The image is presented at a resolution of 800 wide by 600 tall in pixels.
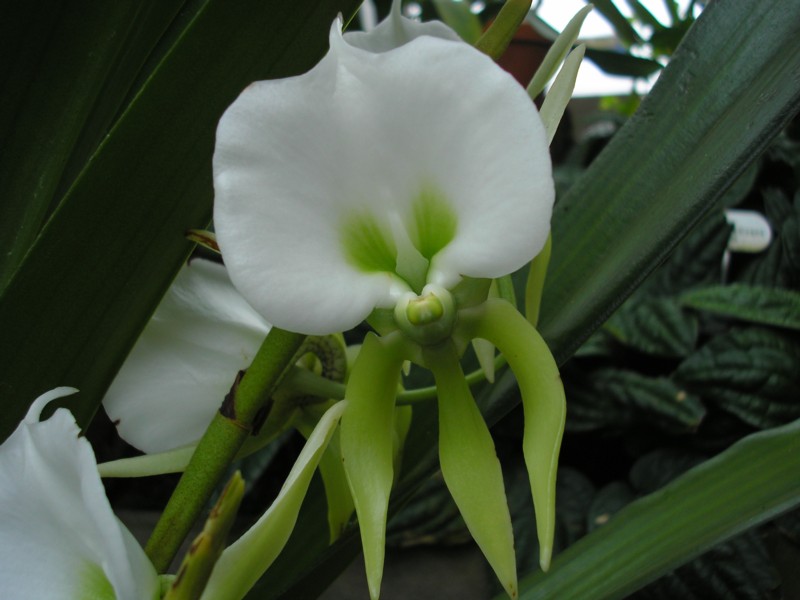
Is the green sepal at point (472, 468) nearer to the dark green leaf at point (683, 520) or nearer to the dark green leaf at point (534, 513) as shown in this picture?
the dark green leaf at point (683, 520)

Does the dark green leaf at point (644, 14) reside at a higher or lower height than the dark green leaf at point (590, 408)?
higher

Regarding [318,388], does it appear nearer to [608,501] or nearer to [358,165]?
[358,165]

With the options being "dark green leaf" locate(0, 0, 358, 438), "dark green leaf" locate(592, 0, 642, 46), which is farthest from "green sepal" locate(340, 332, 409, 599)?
"dark green leaf" locate(592, 0, 642, 46)

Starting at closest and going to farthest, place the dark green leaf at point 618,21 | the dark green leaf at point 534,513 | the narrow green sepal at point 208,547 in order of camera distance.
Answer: the narrow green sepal at point 208,547 → the dark green leaf at point 534,513 → the dark green leaf at point 618,21

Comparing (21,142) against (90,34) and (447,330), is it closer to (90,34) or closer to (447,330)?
(90,34)

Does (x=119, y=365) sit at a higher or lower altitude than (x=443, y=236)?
lower

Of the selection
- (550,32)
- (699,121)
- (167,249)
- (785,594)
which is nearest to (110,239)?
(167,249)

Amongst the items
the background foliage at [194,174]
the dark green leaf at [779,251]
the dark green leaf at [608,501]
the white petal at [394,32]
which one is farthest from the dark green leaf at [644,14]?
the white petal at [394,32]
